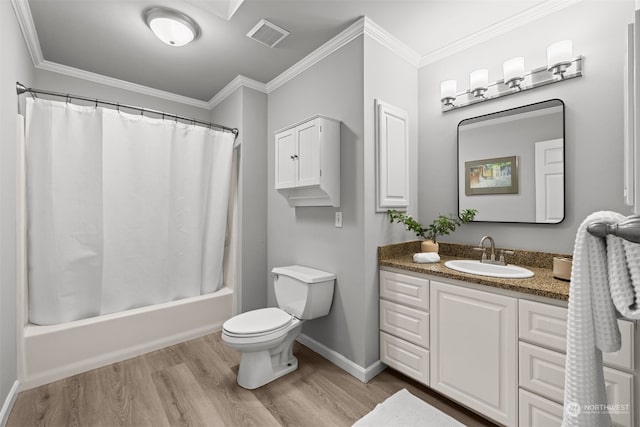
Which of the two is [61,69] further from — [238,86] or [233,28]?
[233,28]

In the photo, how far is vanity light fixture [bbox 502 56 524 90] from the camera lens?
181cm

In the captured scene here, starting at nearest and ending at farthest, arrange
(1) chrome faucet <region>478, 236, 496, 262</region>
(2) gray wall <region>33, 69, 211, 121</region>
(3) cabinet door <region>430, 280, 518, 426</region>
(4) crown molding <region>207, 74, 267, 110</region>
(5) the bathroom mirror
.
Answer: (3) cabinet door <region>430, 280, 518, 426</region>
(5) the bathroom mirror
(1) chrome faucet <region>478, 236, 496, 262</region>
(2) gray wall <region>33, 69, 211, 121</region>
(4) crown molding <region>207, 74, 267, 110</region>

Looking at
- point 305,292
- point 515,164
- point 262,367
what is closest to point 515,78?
point 515,164

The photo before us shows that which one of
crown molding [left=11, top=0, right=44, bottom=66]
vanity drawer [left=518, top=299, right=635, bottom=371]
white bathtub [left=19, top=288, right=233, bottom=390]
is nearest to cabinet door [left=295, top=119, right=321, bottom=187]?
vanity drawer [left=518, top=299, right=635, bottom=371]

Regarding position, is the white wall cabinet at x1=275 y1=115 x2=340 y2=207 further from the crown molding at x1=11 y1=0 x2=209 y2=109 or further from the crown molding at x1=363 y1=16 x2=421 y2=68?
the crown molding at x1=11 y1=0 x2=209 y2=109

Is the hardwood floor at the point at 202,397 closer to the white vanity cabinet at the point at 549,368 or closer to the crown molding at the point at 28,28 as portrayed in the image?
the white vanity cabinet at the point at 549,368

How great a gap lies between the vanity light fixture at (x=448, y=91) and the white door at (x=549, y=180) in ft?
2.14

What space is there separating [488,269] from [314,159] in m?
1.35

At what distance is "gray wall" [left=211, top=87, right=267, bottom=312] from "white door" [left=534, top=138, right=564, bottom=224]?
224 cm

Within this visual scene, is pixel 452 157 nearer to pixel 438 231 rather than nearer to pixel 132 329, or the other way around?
pixel 438 231

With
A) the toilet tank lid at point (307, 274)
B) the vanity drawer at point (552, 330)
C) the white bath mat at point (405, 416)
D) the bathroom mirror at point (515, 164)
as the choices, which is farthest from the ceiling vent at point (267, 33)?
the white bath mat at point (405, 416)

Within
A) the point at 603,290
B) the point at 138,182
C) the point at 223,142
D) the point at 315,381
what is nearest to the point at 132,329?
the point at 138,182

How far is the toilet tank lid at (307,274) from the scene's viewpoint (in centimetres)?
208

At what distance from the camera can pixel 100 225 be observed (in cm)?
222
